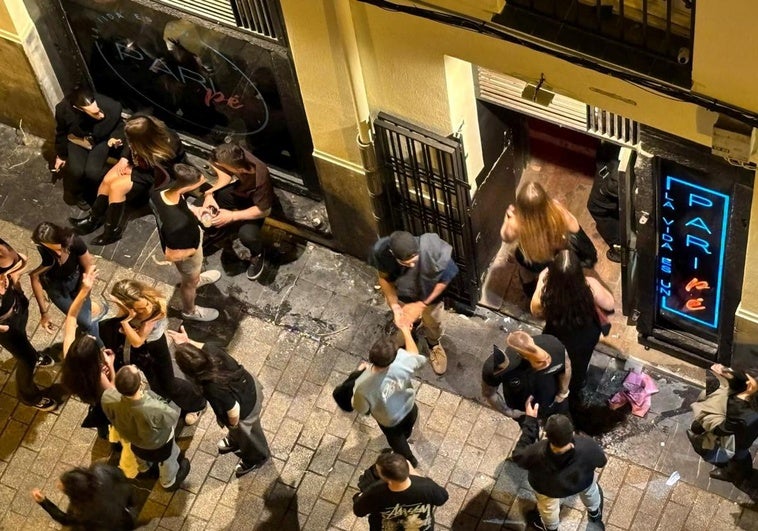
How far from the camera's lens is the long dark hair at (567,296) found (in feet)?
33.4

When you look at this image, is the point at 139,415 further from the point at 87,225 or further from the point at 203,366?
the point at 87,225

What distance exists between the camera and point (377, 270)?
39.2ft

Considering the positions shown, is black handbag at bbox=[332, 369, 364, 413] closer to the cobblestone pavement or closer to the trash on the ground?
the cobblestone pavement

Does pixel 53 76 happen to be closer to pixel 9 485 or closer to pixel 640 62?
pixel 9 485

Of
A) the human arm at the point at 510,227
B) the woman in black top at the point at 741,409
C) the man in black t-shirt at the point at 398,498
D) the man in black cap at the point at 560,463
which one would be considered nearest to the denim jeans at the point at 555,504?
the man in black cap at the point at 560,463

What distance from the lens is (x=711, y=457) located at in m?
11.0

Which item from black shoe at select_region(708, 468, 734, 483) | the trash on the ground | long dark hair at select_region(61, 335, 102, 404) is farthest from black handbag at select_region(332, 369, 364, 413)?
black shoe at select_region(708, 468, 734, 483)

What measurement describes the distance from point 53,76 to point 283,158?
247 cm

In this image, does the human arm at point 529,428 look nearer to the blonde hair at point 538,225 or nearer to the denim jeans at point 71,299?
the blonde hair at point 538,225

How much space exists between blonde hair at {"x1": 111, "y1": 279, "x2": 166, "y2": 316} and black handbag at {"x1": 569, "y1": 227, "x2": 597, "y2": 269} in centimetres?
341

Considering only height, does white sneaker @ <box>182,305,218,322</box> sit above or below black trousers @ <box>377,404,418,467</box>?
below

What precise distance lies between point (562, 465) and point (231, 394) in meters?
2.65

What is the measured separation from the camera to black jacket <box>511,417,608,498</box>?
975cm

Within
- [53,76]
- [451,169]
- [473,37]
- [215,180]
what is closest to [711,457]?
[451,169]
